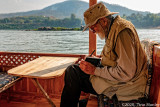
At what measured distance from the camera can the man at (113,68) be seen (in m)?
1.24

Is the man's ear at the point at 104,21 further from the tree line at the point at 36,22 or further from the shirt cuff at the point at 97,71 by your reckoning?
the tree line at the point at 36,22

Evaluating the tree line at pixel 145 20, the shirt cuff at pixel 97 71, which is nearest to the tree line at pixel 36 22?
the tree line at pixel 145 20

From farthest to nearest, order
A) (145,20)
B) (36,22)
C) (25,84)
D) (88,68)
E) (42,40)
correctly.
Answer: (42,40), (36,22), (25,84), (145,20), (88,68)

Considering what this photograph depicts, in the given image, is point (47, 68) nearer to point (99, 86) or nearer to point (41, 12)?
point (99, 86)

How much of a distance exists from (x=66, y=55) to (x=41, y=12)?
3.90ft

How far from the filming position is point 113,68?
1.33m

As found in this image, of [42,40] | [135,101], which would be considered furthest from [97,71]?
[42,40]

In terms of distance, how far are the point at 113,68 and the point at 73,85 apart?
0.46 meters

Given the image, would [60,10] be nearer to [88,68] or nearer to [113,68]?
[88,68]

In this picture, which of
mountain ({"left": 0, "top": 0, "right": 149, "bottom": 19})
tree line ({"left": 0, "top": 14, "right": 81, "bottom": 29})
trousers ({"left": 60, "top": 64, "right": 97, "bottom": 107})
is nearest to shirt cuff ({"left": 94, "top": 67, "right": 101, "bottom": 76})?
trousers ({"left": 60, "top": 64, "right": 97, "bottom": 107})

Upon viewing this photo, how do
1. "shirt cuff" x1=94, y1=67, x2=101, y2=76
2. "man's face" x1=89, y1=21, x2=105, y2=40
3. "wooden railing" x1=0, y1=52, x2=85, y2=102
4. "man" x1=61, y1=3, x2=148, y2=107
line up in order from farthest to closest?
"wooden railing" x1=0, y1=52, x2=85, y2=102 → "man's face" x1=89, y1=21, x2=105, y2=40 → "shirt cuff" x1=94, y1=67, x2=101, y2=76 → "man" x1=61, y1=3, x2=148, y2=107

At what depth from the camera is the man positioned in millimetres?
1240

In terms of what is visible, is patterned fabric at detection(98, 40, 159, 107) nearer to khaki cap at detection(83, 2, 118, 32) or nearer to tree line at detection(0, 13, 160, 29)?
khaki cap at detection(83, 2, 118, 32)

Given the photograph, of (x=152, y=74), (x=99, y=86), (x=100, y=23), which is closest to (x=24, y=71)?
(x=99, y=86)
